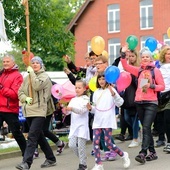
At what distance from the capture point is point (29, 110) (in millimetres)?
9117

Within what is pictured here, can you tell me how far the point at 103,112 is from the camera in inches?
354

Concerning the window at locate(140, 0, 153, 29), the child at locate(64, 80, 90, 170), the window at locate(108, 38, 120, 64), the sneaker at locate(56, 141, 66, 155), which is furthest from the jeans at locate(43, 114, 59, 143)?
the window at locate(108, 38, 120, 64)

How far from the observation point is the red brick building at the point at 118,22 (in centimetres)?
4588

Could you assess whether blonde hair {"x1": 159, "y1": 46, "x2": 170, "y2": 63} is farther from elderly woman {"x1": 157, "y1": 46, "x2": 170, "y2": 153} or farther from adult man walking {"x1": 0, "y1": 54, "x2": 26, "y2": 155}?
adult man walking {"x1": 0, "y1": 54, "x2": 26, "y2": 155}

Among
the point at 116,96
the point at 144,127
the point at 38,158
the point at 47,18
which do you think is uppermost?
the point at 47,18

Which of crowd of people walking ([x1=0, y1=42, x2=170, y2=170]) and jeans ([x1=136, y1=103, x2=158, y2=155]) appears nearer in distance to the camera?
crowd of people walking ([x1=0, y1=42, x2=170, y2=170])

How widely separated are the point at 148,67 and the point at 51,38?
1466 centimetres

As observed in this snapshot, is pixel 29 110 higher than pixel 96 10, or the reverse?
pixel 96 10

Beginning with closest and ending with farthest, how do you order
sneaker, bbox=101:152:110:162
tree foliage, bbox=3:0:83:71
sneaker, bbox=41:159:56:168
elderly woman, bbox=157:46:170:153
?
sneaker, bbox=41:159:56:168, sneaker, bbox=101:152:110:162, elderly woman, bbox=157:46:170:153, tree foliage, bbox=3:0:83:71

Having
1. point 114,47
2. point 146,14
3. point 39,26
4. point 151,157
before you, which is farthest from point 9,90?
point 114,47

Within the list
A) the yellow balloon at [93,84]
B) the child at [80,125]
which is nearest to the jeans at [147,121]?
the yellow balloon at [93,84]

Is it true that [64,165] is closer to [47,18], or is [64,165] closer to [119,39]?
[47,18]

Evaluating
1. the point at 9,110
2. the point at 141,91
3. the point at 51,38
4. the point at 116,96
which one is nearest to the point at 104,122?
the point at 116,96

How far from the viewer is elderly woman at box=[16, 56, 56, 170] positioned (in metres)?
9.02
